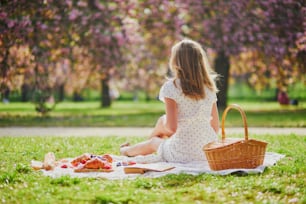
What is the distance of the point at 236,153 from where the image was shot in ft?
23.5

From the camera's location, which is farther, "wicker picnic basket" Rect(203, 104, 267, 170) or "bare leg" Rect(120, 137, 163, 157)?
"bare leg" Rect(120, 137, 163, 157)

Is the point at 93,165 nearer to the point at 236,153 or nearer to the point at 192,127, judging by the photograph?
the point at 192,127

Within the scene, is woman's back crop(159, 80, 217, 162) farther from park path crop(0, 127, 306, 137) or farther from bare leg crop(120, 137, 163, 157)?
park path crop(0, 127, 306, 137)

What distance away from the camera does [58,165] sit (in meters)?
7.77

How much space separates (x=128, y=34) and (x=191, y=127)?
12.0m

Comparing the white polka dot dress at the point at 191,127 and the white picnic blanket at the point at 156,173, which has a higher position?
the white polka dot dress at the point at 191,127

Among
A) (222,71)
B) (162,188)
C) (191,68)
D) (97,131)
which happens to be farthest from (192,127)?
(222,71)

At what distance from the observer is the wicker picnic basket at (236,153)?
7113 millimetres

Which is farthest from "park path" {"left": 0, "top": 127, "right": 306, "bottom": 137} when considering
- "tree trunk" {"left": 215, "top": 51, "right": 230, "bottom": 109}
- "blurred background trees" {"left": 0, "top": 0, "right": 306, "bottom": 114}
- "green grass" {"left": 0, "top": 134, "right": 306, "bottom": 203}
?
"tree trunk" {"left": 215, "top": 51, "right": 230, "bottom": 109}

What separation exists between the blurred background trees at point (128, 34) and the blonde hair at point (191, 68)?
406 inches

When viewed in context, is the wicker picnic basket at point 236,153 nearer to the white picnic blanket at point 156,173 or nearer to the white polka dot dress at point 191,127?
the white picnic blanket at point 156,173

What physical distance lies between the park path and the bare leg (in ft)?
11.5

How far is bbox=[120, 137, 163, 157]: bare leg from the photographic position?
8.57 m

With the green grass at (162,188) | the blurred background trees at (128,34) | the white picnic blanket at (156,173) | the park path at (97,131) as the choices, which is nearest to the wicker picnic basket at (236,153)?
the white picnic blanket at (156,173)
